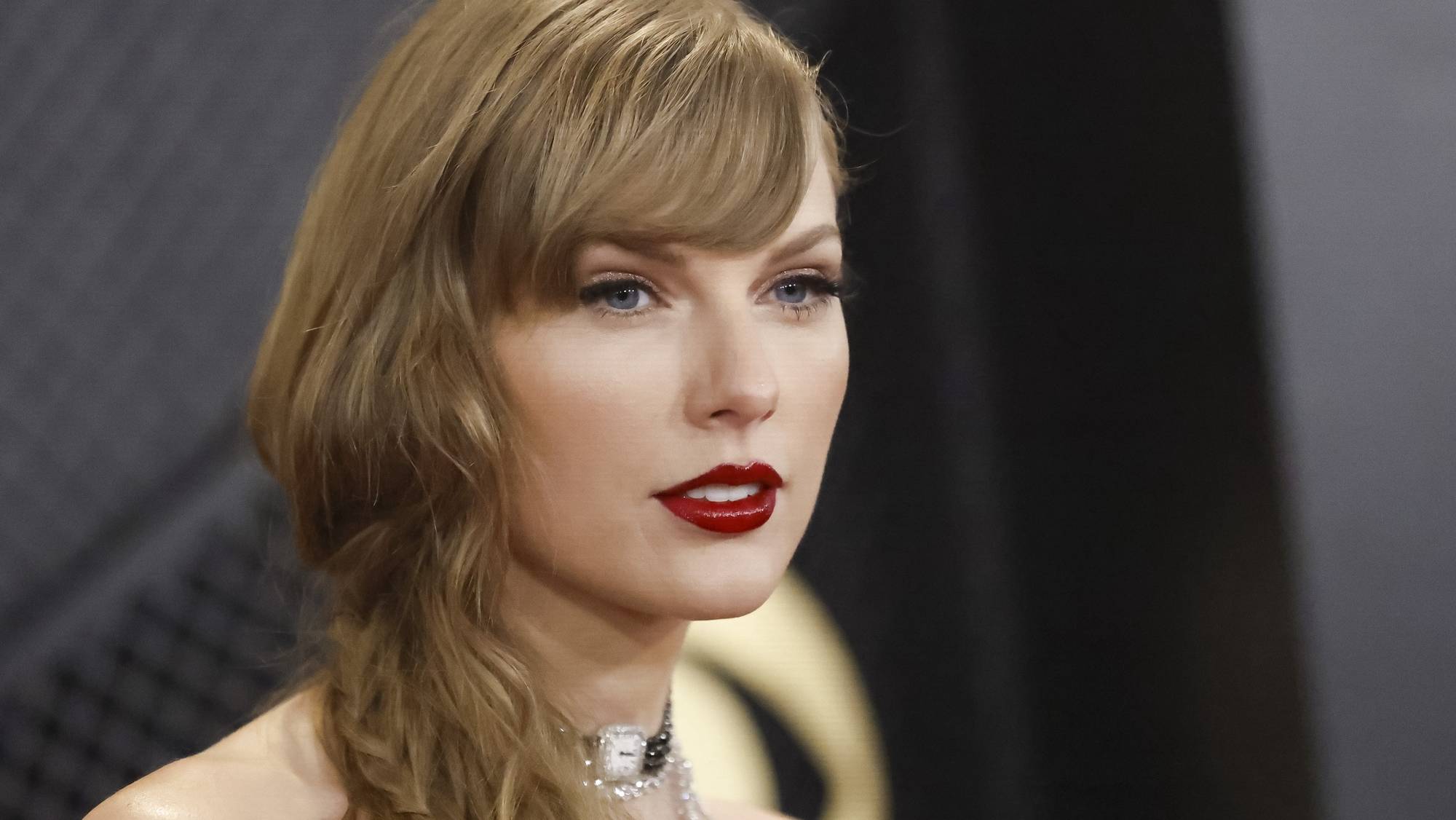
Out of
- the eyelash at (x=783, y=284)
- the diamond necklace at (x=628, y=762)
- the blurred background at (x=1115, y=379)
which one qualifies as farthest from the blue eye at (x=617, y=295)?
the blurred background at (x=1115, y=379)

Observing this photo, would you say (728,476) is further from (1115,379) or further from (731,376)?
(1115,379)

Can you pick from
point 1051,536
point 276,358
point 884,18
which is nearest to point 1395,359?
point 1051,536

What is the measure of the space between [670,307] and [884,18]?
3.73 ft

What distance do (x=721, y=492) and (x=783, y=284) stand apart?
179 mm

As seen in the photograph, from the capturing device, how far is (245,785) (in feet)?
3.48

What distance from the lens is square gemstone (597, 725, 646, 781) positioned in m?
1.18

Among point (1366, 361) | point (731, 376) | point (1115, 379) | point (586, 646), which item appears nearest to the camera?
point (731, 376)

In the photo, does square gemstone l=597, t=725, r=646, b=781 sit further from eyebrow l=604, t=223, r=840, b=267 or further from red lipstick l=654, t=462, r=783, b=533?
eyebrow l=604, t=223, r=840, b=267

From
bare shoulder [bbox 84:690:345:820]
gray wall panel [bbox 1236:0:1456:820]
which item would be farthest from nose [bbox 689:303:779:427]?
gray wall panel [bbox 1236:0:1456:820]

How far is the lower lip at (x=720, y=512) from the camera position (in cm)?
106

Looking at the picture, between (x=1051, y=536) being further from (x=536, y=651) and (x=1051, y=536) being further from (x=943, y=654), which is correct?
(x=536, y=651)

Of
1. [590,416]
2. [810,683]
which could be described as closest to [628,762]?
[590,416]

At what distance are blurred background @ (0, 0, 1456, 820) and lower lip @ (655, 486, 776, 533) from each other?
54 cm

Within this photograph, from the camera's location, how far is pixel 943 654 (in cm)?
207
